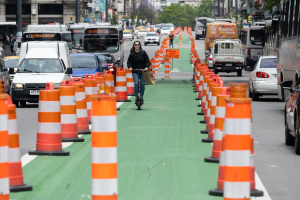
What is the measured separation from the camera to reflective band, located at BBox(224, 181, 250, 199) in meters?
5.52

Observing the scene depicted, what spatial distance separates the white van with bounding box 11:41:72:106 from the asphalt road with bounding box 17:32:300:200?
51 cm

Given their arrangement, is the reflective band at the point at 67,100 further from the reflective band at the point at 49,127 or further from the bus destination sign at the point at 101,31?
the bus destination sign at the point at 101,31

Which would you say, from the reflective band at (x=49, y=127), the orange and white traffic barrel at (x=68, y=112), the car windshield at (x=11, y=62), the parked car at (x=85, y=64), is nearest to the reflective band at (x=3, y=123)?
the reflective band at (x=49, y=127)

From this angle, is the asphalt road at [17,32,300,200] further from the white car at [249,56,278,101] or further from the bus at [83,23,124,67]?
the bus at [83,23,124,67]

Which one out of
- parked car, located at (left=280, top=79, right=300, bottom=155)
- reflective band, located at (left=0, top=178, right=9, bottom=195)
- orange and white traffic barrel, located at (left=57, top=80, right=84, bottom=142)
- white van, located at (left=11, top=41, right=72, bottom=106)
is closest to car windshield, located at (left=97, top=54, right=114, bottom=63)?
white van, located at (left=11, top=41, right=72, bottom=106)

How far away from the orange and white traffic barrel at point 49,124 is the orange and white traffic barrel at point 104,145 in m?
3.41

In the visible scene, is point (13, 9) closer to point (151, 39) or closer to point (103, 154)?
point (151, 39)

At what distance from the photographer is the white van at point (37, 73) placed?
1850cm

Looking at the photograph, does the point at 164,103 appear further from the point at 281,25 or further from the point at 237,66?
the point at 237,66

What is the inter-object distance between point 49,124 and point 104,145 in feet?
11.6

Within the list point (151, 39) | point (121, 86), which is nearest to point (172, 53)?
point (121, 86)

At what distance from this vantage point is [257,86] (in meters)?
20.8

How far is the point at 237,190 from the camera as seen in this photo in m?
5.52

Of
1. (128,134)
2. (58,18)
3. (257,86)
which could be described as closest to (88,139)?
(128,134)
